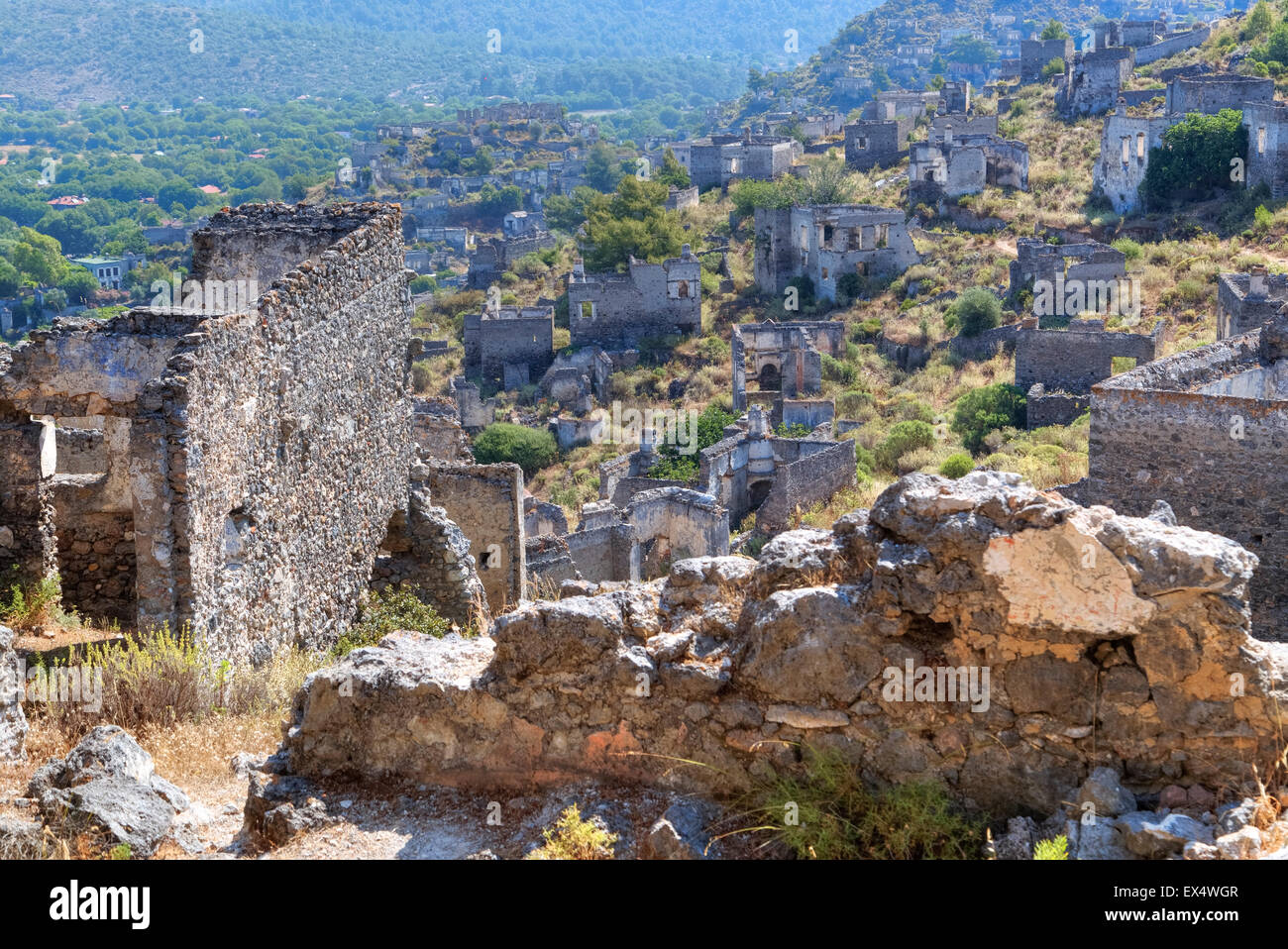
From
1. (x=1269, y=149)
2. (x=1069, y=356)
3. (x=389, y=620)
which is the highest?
(x=1269, y=149)

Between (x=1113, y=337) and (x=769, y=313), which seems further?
(x=769, y=313)

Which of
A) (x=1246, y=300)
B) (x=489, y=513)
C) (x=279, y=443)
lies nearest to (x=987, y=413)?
(x=1246, y=300)

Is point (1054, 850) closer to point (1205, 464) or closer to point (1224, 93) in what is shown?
point (1205, 464)

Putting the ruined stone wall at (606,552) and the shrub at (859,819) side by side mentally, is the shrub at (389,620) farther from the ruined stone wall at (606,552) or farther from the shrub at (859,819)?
the ruined stone wall at (606,552)

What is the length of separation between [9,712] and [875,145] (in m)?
49.7

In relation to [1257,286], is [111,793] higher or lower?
higher

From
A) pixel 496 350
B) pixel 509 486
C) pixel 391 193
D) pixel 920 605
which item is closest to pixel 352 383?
pixel 509 486

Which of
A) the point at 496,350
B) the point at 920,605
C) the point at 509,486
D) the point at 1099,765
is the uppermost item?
the point at 920,605

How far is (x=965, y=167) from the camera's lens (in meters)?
43.7

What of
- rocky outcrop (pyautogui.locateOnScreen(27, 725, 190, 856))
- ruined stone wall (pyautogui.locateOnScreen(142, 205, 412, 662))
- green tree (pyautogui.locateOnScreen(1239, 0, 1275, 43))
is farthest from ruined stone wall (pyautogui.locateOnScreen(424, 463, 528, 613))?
green tree (pyautogui.locateOnScreen(1239, 0, 1275, 43))
